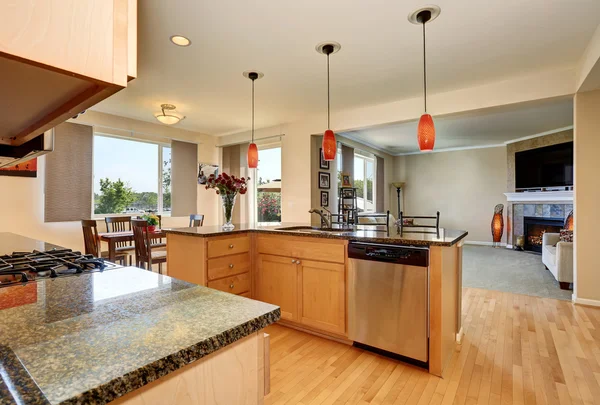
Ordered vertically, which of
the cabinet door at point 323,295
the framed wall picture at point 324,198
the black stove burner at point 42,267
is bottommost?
the cabinet door at point 323,295

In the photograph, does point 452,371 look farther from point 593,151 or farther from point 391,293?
point 593,151

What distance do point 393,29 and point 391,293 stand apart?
2.12 metres

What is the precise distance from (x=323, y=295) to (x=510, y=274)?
3768mm

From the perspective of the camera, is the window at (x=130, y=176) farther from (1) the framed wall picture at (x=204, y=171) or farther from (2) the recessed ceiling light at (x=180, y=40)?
(2) the recessed ceiling light at (x=180, y=40)

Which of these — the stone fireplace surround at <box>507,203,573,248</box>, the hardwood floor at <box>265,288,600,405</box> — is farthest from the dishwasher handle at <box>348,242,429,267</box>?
the stone fireplace surround at <box>507,203,573,248</box>

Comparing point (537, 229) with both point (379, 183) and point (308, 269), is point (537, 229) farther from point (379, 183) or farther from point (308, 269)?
point (308, 269)

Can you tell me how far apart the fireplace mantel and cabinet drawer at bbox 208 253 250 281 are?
6.20 metres

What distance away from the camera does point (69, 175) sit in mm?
4305

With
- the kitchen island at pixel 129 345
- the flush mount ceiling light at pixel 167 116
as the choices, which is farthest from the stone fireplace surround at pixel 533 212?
the kitchen island at pixel 129 345

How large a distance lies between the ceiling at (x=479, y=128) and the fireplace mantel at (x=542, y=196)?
1273mm

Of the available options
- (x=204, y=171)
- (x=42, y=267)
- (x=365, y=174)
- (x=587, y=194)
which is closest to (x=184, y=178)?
(x=204, y=171)

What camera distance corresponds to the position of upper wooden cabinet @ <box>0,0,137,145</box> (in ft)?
1.25

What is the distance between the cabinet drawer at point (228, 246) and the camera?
255cm

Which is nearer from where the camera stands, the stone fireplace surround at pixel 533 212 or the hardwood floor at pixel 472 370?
the hardwood floor at pixel 472 370
